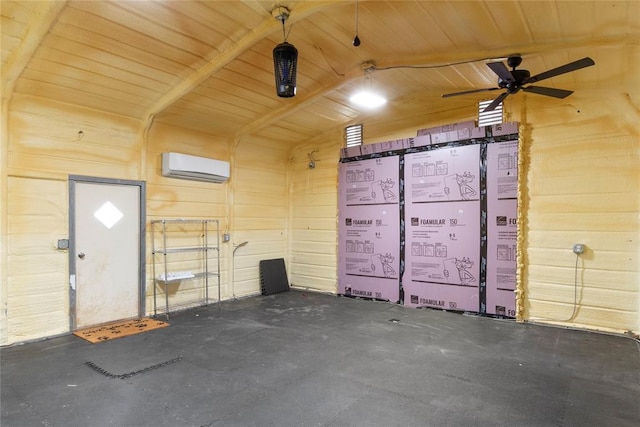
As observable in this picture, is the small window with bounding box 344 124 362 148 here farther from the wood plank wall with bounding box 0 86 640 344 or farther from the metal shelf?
the metal shelf

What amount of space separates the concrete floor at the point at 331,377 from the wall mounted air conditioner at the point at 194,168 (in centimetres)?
202

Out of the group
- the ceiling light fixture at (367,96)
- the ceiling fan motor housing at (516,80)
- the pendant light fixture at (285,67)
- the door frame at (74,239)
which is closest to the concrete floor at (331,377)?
the door frame at (74,239)

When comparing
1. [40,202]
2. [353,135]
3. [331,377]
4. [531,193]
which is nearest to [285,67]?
[331,377]

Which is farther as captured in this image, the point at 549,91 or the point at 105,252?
the point at 105,252

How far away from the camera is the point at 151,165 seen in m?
4.86

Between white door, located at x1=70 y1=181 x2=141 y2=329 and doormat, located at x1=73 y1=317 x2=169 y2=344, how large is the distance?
12 cm

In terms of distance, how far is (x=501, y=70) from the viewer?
3.04m

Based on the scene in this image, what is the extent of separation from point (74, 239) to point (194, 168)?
1698 millimetres

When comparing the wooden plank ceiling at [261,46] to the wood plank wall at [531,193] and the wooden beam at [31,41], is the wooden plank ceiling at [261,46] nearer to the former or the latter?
the wooden beam at [31,41]

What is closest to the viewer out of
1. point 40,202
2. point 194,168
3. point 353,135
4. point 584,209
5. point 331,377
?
point 331,377

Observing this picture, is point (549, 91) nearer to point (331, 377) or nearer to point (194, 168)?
point (331, 377)

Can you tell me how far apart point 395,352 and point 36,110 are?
4.46m

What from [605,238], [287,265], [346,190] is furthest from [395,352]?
[287,265]

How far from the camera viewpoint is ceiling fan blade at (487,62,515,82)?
9.59 ft
